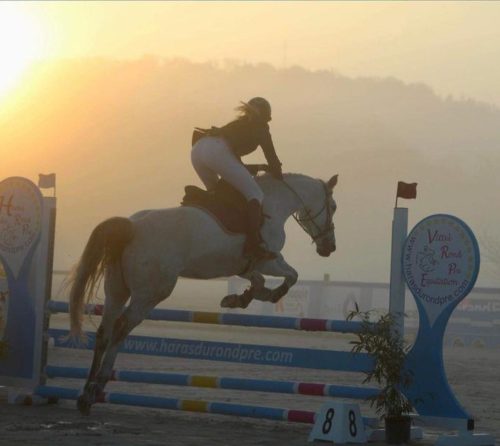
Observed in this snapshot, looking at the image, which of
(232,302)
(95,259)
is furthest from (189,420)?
(95,259)

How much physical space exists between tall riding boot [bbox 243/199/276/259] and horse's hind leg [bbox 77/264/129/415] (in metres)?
0.94

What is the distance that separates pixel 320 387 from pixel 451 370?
26.4ft

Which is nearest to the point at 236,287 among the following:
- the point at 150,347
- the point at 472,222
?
the point at 150,347

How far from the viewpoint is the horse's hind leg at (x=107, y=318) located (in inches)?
360

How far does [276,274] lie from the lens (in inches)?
359

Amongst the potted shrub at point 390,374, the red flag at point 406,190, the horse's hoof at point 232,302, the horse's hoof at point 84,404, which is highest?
the red flag at point 406,190

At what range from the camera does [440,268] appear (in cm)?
875

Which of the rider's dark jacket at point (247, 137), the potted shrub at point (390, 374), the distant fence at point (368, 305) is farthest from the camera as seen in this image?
the distant fence at point (368, 305)

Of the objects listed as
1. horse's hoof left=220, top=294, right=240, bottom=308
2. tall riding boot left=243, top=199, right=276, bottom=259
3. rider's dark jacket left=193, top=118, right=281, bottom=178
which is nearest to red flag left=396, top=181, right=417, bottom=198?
rider's dark jacket left=193, top=118, right=281, bottom=178

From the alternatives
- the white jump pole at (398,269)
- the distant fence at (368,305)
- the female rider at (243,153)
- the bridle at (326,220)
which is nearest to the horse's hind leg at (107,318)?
the female rider at (243,153)

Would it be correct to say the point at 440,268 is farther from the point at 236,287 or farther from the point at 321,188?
the point at 236,287

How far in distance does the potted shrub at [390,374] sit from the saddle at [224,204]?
3.56 ft

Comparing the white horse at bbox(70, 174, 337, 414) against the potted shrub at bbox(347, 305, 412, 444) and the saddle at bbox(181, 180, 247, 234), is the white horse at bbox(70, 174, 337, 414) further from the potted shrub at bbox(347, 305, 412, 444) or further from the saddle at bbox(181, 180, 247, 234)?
the potted shrub at bbox(347, 305, 412, 444)

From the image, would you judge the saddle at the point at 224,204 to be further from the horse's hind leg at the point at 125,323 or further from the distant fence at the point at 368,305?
the distant fence at the point at 368,305
